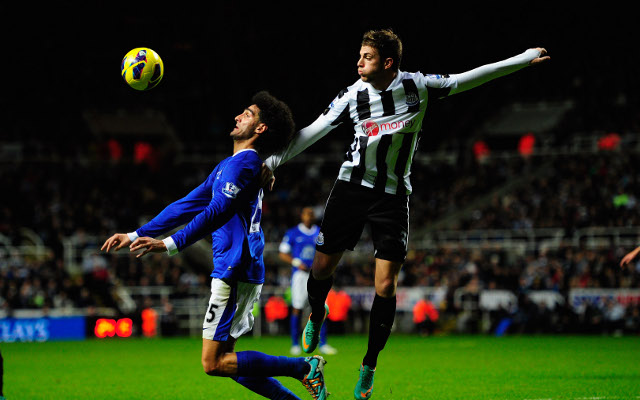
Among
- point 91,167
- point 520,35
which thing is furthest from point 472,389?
point 520,35

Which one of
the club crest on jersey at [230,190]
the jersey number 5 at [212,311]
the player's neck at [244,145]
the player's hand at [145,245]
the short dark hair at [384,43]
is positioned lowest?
the jersey number 5 at [212,311]

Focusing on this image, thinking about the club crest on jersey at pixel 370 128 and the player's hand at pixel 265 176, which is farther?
the club crest on jersey at pixel 370 128

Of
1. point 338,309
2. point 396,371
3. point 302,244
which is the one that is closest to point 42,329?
point 338,309

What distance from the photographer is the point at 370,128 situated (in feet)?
24.2

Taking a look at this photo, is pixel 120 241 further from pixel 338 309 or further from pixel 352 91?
pixel 338 309

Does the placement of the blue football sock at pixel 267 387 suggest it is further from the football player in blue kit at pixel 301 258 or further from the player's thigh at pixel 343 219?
the football player in blue kit at pixel 301 258

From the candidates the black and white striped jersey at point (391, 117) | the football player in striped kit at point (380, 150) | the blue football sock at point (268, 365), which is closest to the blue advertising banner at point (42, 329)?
the football player in striped kit at point (380, 150)

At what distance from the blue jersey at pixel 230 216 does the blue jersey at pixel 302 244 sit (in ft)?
29.5

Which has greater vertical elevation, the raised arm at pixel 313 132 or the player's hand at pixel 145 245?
the raised arm at pixel 313 132

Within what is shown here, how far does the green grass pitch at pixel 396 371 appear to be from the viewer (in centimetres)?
895

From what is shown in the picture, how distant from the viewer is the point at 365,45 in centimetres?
721

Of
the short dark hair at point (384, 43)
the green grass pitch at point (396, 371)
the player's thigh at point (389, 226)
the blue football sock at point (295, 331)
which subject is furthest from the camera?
the blue football sock at point (295, 331)

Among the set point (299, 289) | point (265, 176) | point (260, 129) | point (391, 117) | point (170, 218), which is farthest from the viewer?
point (299, 289)

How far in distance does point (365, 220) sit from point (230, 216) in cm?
183
